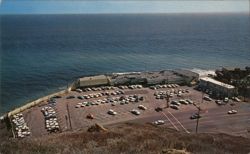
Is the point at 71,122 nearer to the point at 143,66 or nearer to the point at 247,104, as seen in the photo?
the point at 247,104

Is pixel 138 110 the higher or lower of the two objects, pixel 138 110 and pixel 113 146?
the lower

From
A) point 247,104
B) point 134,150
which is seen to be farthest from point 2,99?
point 134,150

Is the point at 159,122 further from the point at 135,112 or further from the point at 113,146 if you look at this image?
the point at 113,146

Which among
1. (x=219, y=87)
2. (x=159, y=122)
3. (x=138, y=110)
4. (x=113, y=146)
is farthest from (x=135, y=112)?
(x=113, y=146)

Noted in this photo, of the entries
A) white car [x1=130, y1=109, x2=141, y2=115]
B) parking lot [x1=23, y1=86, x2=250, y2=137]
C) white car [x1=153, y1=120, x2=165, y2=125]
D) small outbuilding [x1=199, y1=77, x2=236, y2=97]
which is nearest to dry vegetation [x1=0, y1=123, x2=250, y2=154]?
parking lot [x1=23, y1=86, x2=250, y2=137]

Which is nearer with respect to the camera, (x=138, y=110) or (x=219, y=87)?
(x=138, y=110)

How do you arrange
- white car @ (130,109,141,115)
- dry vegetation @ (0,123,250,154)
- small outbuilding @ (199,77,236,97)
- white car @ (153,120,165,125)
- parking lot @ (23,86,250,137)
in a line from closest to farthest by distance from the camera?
dry vegetation @ (0,123,250,154), parking lot @ (23,86,250,137), white car @ (153,120,165,125), white car @ (130,109,141,115), small outbuilding @ (199,77,236,97)

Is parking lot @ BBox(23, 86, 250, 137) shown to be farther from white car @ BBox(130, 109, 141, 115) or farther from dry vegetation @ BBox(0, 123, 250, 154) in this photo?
dry vegetation @ BBox(0, 123, 250, 154)

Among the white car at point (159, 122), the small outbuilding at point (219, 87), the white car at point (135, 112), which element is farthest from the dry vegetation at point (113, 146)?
the small outbuilding at point (219, 87)
